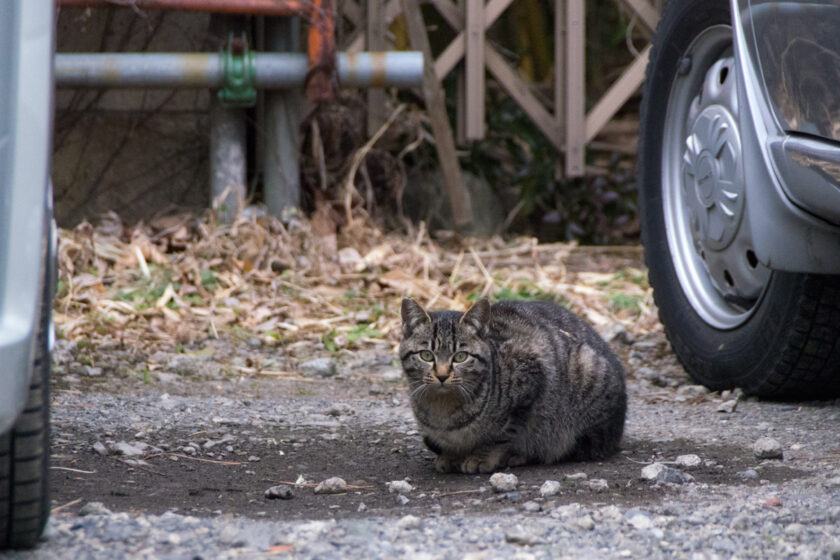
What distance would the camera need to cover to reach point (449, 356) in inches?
120

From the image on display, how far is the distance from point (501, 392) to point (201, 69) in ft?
10.7

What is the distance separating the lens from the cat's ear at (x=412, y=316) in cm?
318

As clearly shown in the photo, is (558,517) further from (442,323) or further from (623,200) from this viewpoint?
(623,200)

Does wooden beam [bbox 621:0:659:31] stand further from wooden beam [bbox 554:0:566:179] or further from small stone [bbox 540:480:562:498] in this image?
small stone [bbox 540:480:562:498]

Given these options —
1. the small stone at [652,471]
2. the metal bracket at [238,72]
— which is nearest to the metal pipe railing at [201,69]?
the metal bracket at [238,72]

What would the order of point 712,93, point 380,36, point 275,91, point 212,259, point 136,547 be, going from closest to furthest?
point 136,547 < point 712,93 < point 212,259 < point 275,91 < point 380,36

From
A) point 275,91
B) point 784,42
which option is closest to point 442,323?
point 784,42

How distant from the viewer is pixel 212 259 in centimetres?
557

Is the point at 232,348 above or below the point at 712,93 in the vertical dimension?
below

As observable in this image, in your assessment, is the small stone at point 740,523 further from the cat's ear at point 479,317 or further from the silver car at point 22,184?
the silver car at point 22,184

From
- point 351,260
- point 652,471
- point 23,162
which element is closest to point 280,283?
point 351,260

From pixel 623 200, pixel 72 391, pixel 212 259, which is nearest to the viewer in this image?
pixel 72 391

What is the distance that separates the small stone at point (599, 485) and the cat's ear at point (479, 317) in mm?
614

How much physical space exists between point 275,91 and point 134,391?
8.44 feet
